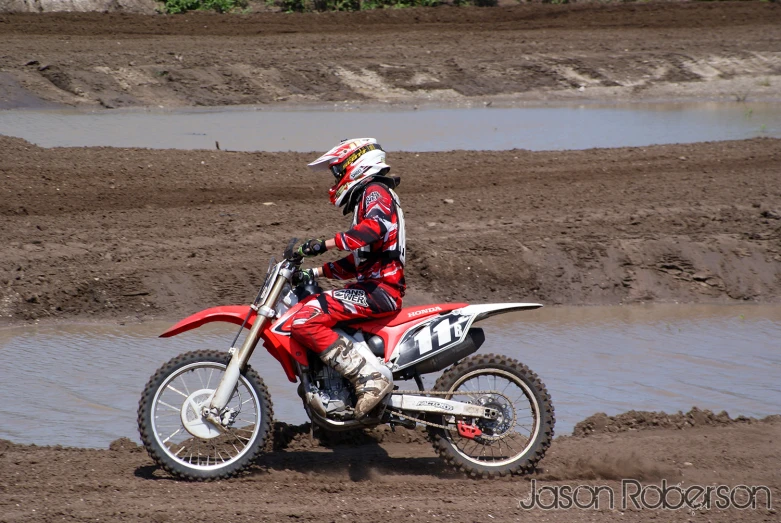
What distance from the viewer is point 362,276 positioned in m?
5.69

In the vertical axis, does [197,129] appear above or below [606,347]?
above

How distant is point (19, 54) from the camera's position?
69.7 ft

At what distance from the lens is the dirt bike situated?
552 centimetres

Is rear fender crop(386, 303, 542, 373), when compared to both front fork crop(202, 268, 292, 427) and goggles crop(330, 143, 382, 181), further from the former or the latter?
goggles crop(330, 143, 382, 181)

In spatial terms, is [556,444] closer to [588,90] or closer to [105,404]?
[105,404]

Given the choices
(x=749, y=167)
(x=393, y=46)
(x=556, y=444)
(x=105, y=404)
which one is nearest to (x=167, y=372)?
(x=105, y=404)

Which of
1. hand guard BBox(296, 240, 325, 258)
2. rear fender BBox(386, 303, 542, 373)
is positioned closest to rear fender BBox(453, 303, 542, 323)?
rear fender BBox(386, 303, 542, 373)

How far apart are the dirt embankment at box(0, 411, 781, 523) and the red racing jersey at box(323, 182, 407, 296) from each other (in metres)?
1.20

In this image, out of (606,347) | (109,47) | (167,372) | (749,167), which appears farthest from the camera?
(109,47)

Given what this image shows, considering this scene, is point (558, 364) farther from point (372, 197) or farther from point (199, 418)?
point (199, 418)

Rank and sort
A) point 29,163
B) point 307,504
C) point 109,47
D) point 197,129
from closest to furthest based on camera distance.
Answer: point 307,504 → point 29,163 → point 197,129 → point 109,47

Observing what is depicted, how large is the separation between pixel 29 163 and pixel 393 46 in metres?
13.9

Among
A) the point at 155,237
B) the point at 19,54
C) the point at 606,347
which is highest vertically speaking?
the point at 19,54

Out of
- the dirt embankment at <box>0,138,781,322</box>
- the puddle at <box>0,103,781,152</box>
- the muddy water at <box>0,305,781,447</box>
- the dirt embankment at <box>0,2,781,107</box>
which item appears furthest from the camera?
the dirt embankment at <box>0,2,781,107</box>
